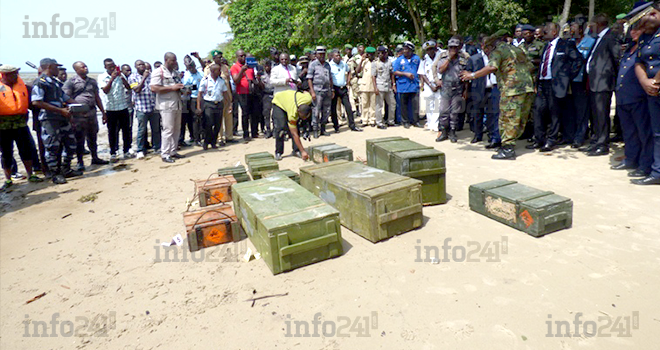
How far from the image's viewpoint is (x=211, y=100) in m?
8.59

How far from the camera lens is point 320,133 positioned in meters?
9.79

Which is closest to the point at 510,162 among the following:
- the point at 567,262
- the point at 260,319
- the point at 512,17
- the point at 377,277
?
the point at 567,262

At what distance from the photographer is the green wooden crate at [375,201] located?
150 inches

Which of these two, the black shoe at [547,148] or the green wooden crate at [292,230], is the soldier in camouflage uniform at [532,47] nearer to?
the black shoe at [547,148]

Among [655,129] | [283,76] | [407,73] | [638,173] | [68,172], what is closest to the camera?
[655,129]

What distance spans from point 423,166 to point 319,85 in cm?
518

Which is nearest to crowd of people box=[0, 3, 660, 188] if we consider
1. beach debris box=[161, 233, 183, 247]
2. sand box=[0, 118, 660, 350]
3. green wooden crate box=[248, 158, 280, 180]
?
green wooden crate box=[248, 158, 280, 180]

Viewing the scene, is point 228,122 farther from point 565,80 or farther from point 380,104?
point 565,80

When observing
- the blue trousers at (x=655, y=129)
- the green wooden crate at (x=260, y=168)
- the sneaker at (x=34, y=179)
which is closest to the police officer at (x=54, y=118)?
the sneaker at (x=34, y=179)

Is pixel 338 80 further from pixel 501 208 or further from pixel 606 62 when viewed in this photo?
pixel 501 208

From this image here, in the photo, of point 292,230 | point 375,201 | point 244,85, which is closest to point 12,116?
point 244,85

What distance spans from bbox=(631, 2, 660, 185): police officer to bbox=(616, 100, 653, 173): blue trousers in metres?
0.22

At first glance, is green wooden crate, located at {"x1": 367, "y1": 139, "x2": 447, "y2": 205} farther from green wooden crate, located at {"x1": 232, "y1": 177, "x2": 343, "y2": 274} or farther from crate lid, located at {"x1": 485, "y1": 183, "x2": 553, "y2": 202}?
green wooden crate, located at {"x1": 232, "y1": 177, "x2": 343, "y2": 274}

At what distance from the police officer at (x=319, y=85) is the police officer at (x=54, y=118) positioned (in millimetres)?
4949
